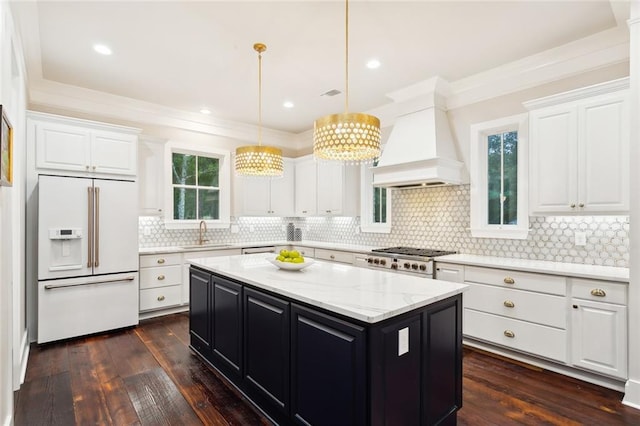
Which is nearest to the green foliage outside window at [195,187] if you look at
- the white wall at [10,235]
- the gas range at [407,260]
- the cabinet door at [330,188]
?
the cabinet door at [330,188]

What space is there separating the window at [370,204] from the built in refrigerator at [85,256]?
313 centimetres

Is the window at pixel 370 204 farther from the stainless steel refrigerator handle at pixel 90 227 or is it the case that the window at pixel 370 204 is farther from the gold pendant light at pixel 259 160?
the stainless steel refrigerator handle at pixel 90 227

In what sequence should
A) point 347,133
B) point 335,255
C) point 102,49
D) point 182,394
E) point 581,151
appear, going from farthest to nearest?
point 335,255, point 102,49, point 581,151, point 182,394, point 347,133

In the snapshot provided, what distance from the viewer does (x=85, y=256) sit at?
380cm

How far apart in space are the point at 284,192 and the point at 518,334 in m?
4.17

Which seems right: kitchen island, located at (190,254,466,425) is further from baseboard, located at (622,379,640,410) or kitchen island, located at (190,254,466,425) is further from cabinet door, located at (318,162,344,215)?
cabinet door, located at (318,162,344,215)

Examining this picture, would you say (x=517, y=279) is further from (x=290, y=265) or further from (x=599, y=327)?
(x=290, y=265)

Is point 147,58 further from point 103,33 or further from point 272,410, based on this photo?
point 272,410

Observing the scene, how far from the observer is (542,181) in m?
3.15

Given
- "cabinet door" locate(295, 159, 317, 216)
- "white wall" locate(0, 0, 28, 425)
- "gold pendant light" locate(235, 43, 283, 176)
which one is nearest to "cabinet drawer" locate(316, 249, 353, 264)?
"cabinet door" locate(295, 159, 317, 216)

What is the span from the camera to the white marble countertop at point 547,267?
106 inches

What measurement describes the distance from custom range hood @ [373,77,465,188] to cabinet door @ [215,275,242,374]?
239 centimetres

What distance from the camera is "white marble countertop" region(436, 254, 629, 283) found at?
2.68 meters

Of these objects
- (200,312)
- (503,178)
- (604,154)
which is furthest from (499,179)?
(200,312)
